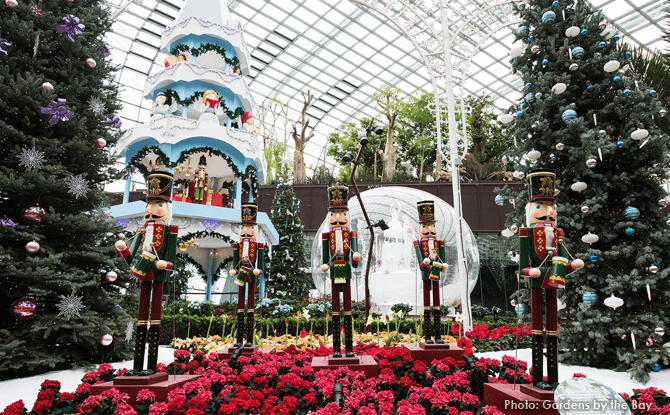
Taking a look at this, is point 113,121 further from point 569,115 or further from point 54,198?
point 569,115

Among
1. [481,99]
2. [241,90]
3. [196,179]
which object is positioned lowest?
[196,179]

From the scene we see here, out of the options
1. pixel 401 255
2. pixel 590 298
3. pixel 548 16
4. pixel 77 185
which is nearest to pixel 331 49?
pixel 401 255

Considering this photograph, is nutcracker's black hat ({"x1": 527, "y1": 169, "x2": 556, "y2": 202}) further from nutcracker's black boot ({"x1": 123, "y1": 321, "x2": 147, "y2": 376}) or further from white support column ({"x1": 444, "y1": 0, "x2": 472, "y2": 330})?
white support column ({"x1": 444, "y1": 0, "x2": 472, "y2": 330})

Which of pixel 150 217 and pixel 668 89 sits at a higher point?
pixel 668 89

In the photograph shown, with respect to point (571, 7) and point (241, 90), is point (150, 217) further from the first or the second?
point (241, 90)

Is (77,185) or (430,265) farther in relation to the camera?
(77,185)

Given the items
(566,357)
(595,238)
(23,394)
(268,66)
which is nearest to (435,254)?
(595,238)

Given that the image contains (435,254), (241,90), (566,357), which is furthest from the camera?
(241,90)

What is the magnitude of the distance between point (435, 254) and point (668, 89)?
197 inches

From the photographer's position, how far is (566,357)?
5.70m

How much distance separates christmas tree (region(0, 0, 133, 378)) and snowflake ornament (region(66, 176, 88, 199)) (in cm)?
1

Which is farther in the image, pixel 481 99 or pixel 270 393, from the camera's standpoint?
pixel 481 99

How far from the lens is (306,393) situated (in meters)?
3.46

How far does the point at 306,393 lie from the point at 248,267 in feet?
7.39
